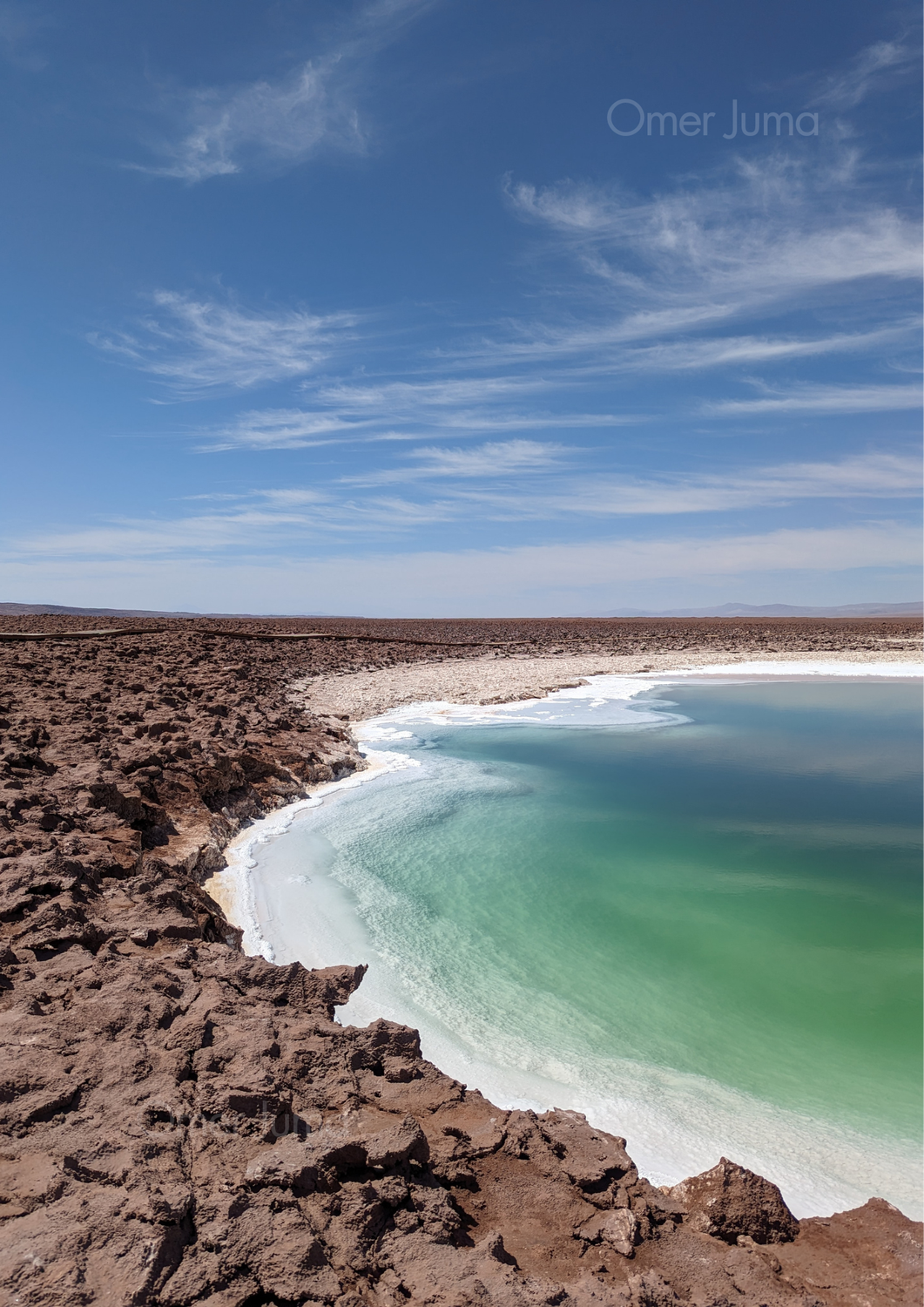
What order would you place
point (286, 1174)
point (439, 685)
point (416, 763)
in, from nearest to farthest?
point (286, 1174)
point (416, 763)
point (439, 685)

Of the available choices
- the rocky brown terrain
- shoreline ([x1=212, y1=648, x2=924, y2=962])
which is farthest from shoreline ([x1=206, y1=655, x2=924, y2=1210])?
the rocky brown terrain

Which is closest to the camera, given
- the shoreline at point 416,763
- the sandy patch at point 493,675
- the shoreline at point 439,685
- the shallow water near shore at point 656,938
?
the shallow water near shore at point 656,938

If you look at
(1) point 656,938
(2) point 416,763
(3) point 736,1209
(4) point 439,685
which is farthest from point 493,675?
(3) point 736,1209

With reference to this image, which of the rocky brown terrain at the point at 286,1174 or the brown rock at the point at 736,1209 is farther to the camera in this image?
the brown rock at the point at 736,1209

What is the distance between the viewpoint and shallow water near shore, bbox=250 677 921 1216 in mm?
4266

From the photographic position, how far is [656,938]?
255 inches

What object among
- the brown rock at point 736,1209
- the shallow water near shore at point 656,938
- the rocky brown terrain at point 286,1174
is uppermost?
the rocky brown terrain at point 286,1174

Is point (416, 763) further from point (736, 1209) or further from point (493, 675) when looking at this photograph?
point (493, 675)

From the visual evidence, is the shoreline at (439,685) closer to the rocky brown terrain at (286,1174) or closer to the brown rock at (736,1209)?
the rocky brown terrain at (286,1174)

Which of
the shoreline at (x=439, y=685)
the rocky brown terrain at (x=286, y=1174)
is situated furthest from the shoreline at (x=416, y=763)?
the rocky brown terrain at (x=286, y=1174)

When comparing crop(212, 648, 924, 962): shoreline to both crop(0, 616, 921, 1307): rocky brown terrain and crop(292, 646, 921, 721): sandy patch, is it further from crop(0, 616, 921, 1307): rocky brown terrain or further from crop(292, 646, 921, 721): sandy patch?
crop(0, 616, 921, 1307): rocky brown terrain

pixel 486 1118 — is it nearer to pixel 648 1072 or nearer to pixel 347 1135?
pixel 347 1135

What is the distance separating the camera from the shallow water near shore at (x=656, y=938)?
4.27 meters

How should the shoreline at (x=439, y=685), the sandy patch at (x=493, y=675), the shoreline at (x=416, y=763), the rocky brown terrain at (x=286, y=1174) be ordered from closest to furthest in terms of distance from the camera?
the rocky brown terrain at (x=286, y=1174) < the shoreline at (x=416, y=763) < the shoreline at (x=439, y=685) < the sandy patch at (x=493, y=675)
